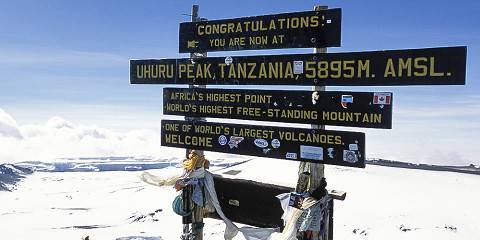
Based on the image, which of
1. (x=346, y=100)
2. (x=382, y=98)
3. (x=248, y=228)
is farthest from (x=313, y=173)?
Result: (x=248, y=228)

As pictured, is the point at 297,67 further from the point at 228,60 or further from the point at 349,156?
the point at 349,156

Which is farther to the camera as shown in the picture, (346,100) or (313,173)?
(313,173)

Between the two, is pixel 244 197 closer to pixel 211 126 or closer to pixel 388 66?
pixel 211 126

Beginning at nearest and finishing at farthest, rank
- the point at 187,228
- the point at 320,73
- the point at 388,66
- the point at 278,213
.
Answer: the point at 388,66
the point at 320,73
the point at 278,213
the point at 187,228

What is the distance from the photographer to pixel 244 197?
1045cm

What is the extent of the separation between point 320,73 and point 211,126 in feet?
9.32

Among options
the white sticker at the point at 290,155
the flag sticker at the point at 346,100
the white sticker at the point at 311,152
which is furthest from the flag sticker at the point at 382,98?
the white sticker at the point at 290,155

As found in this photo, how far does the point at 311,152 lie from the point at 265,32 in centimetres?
264

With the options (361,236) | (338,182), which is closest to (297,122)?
(361,236)

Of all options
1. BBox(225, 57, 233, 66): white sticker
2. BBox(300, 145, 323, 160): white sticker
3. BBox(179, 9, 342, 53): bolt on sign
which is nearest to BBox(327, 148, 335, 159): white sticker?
BBox(300, 145, 323, 160): white sticker

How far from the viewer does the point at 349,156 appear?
826 centimetres

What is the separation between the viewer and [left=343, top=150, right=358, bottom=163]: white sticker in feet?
26.9

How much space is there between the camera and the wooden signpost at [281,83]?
7918 millimetres

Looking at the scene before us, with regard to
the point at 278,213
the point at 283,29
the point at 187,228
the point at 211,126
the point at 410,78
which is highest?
the point at 283,29
